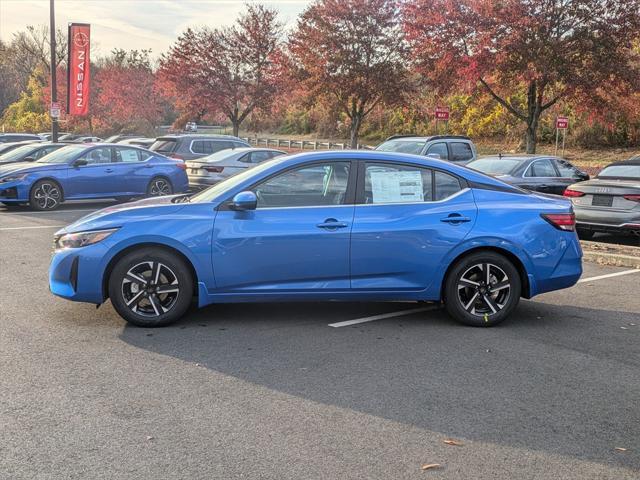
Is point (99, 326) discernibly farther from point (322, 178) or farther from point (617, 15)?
point (617, 15)

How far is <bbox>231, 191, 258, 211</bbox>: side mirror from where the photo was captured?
5691 millimetres

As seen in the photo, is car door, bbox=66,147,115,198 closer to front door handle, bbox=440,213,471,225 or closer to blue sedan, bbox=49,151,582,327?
blue sedan, bbox=49,151,582,327

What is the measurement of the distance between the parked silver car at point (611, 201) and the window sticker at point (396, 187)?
5.65 meters

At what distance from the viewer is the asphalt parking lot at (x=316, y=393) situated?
350cm

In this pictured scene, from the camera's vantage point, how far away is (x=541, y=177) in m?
13.7

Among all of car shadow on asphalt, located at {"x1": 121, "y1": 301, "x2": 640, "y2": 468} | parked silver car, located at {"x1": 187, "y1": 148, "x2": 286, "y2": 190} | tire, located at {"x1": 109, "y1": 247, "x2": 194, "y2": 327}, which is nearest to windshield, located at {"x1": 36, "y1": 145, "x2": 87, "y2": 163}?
parked silver car, located at {"x1": 187, "y1": 148, "x2": 286, "y2": 190}

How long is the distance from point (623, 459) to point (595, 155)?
30.9 metres

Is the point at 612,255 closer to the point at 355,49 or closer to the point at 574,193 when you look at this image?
the point at 574,193

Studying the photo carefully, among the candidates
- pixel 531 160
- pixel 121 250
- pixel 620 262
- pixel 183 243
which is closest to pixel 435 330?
pixel 183 243

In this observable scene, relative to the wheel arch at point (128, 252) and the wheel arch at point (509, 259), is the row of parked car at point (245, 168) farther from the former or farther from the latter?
the wheel arch at point (128, 252)

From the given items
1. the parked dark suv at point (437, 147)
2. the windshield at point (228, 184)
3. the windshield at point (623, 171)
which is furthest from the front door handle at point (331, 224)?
the parked dark suv at point (437, 147)

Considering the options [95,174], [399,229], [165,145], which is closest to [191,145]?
[165,145]

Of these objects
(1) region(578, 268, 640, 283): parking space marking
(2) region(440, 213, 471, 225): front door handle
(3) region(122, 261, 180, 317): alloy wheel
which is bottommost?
(1) region(578, 268, 640, 283): parking space marking

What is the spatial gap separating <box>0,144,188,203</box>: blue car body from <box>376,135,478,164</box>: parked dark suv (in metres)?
5.26
